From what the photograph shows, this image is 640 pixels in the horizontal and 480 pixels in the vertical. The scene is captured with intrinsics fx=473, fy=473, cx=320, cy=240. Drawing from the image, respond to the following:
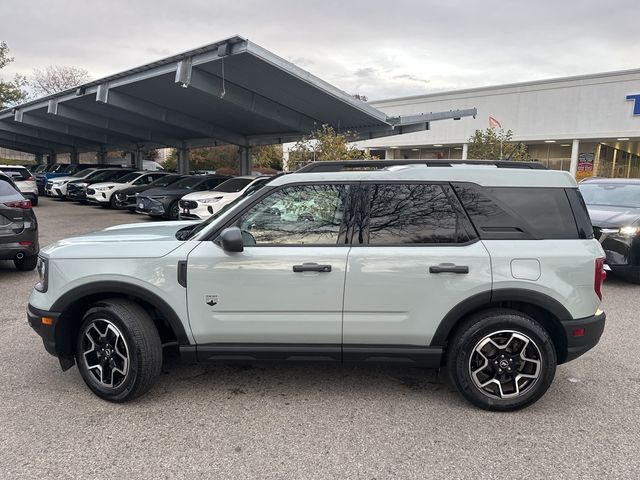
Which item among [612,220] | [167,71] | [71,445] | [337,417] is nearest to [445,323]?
[337,417]

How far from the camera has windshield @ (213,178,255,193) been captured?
1339 cm

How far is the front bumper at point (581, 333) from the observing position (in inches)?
132

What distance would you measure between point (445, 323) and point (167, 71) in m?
14.2

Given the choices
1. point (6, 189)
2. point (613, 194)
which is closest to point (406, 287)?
point (6, 189)

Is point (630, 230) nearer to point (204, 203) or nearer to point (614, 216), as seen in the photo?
point (614, 216)

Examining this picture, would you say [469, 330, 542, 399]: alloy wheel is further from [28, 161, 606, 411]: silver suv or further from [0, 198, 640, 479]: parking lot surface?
[0, 198, 640, 479]: parking lot surface

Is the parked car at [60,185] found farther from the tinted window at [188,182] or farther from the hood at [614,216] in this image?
the hood at [614,216]

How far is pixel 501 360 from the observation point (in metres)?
3.38

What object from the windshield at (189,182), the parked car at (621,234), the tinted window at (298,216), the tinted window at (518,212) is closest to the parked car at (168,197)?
the windshield at (189,182)

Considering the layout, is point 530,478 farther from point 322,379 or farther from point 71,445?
point 71,445

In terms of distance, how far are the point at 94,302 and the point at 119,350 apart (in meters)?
0.44

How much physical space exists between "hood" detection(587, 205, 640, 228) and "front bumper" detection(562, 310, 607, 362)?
15.6 feet

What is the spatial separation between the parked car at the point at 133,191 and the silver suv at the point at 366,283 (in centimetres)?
1377

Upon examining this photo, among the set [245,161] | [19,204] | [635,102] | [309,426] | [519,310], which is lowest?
[309,426]
